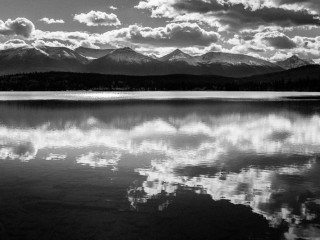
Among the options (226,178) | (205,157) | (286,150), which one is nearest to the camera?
(226,178)

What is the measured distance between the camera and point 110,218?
592 inches

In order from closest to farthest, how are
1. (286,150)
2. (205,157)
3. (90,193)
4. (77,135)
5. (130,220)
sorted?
(130,220)
(90,193)
(205,157)
(286,150)
(77,135)

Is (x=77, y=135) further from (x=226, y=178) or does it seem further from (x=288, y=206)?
(x=288, y=206)

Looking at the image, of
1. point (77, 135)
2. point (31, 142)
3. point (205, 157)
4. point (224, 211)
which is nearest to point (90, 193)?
point (224, 211)

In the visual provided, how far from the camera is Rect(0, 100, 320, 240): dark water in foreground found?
14.2 meters

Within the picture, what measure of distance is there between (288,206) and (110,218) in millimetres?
7374

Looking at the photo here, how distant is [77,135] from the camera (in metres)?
39.5

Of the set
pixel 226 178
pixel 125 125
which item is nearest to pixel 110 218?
pixel 226 178

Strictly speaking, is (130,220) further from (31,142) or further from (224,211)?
(31,142)

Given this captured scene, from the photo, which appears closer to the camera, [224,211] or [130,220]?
[130,220]

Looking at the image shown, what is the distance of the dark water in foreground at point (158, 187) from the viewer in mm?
14188

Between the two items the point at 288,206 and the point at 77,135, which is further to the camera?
the point at 77,135

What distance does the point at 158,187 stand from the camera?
19547 mm

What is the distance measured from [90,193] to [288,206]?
8.60 metres
